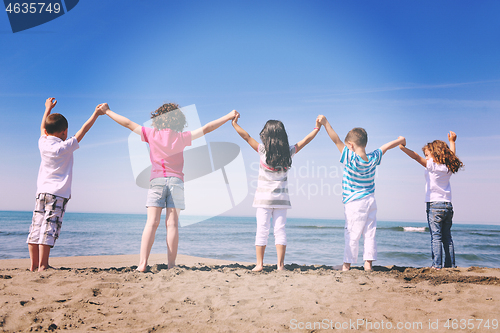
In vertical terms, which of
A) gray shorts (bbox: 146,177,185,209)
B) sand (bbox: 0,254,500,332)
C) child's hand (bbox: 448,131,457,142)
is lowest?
sand (bbox: 0,254,500,332)

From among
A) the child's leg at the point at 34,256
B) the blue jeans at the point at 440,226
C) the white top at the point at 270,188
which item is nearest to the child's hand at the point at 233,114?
the white top at the point at 270,188

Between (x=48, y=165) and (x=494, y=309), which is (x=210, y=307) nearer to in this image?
(x=494, y=309)

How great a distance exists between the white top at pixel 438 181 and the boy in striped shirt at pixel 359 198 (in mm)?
980

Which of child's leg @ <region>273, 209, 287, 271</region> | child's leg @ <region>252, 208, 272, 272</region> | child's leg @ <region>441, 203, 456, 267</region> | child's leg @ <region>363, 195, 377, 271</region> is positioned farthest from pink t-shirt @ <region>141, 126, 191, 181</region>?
child's leg @ <region>441, 203, 456, 267</region>

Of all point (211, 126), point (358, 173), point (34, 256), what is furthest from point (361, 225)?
point (34, 256)

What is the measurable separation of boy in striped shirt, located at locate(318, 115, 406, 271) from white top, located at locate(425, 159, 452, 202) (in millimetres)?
980

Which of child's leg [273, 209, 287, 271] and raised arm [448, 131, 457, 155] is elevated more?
raised arm [448, 131, 457, 155]

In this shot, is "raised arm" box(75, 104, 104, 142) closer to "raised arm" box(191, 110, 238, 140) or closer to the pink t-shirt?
the pink t-shirt

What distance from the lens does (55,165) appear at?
356cm

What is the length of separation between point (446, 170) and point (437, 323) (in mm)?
2763

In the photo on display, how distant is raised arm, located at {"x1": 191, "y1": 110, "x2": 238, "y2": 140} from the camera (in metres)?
3.75

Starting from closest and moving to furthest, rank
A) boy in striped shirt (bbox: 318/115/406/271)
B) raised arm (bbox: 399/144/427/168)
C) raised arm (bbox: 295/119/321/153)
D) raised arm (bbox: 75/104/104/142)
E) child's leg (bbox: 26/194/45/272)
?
child's leg (bbox: 26/194/45/272) < raised arm (bbox: 75/104/104/142) < boy in striped shirt (bbox: 318/115/406/271) < raised arm (bbox: 295/119/321/153) < raised arm (bbox: 399/144/427/168)

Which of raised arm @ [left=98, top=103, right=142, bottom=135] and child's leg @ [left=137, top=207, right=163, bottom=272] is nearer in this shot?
child's leg @ [left=137, top=207, right=163, bottom=272]

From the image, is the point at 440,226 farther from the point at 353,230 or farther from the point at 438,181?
the point at 353,230
